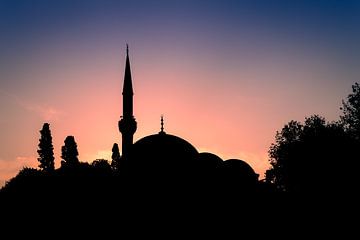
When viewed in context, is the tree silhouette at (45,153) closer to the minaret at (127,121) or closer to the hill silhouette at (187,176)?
the hill silhouette at (187,176)

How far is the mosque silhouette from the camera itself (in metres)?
27.8

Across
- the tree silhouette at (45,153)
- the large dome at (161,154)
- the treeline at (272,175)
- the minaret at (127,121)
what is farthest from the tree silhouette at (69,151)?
the large dome at (161,154)

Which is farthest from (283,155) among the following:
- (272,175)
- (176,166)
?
(176,166)

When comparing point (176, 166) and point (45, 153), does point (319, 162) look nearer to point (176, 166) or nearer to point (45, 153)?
point (176, 166)

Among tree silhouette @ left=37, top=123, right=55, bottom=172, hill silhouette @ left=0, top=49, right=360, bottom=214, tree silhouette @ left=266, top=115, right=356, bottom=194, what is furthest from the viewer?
tree silhouette @ left=37, top=123, right=55, bottom=172

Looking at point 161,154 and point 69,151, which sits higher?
point 69,151

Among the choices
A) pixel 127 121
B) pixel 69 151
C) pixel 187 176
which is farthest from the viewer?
pixel 69 151

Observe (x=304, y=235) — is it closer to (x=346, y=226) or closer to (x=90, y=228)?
(x=346, y=226)

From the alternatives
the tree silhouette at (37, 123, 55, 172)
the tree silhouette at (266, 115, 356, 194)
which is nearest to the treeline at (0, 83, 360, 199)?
the tree silhouette at (266, 115, 356, 194)

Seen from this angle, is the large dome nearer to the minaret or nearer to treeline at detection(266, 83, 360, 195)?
the minaret

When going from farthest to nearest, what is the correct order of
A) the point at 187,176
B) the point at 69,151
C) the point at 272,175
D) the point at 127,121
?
the point at 69,151 < the point at 272,175 < the point at 127,121 < the point at 187,176

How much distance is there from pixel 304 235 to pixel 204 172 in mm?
8588

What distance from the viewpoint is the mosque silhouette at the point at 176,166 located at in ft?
91.4

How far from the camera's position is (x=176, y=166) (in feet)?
92.8
